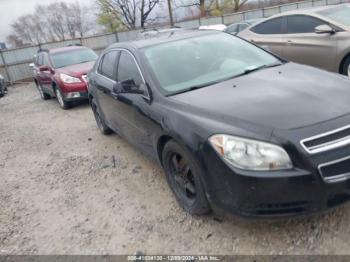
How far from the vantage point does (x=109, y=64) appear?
487 cm

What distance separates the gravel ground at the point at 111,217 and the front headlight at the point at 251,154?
0.49 meters

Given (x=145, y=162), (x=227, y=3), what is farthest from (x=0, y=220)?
(x=227, y=3)

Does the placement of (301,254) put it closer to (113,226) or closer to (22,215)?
(113,226)

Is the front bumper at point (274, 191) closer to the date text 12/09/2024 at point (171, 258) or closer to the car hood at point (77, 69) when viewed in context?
the date text 12/09/2024 at point (171, 258)

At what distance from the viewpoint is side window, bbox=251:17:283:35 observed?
7.07 meters

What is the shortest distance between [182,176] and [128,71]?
1.53 metres

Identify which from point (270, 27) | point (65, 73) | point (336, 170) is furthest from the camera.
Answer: point (65, 73)

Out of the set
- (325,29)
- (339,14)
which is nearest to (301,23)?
(339,14)

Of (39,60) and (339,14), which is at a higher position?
(339,14)

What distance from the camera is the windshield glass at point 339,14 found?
20.0 ft

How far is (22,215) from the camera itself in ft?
12.5

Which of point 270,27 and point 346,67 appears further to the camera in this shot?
point 270,27

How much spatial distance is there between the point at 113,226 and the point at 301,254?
172 cm

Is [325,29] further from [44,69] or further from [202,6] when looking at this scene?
[202,6]
